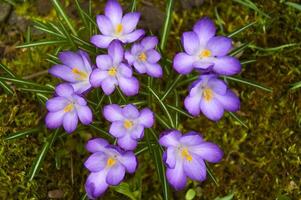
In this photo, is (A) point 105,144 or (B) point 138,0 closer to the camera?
(A) point 105,144

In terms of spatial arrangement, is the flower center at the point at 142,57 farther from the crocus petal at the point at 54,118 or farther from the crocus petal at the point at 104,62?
the crocus petal at the point at 54,118

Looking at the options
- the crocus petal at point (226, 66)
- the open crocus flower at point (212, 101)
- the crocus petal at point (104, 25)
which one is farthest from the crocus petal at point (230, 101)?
the crocus petal at point (104, 25)

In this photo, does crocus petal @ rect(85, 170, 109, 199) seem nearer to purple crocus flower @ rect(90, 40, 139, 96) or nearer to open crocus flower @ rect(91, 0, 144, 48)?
purple crocus flower @ rect(90, 40, 139, 96)

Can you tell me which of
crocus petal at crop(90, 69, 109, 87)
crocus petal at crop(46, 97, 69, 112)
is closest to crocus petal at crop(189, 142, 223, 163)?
crocus petal at crop(90, 69, 109, 87)

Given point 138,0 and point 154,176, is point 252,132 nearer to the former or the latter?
point 154,176

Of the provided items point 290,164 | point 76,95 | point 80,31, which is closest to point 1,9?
point 80,31
